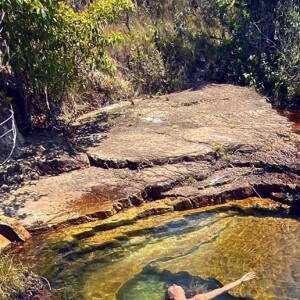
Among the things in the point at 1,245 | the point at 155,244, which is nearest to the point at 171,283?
the point at 155,244

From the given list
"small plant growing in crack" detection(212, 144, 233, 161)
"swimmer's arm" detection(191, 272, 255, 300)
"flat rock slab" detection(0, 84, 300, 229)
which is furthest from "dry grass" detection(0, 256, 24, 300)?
"small plant growing in crack" detection(212, 144, 233, 161)

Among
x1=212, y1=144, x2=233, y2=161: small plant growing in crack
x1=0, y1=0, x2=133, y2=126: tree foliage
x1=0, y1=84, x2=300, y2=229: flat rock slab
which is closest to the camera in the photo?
x1=0, y1=84, x2=300, y2=229: flat rock slab

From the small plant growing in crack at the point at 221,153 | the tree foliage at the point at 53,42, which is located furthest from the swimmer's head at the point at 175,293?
the tree foliage at the point at 53,42

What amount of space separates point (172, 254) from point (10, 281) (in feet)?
6.60

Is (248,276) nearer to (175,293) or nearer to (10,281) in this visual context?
(175,293)

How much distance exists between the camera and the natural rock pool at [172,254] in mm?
5664

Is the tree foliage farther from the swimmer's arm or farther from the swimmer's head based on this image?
the swimmer's arm

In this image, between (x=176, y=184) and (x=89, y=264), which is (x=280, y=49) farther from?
(x=89, y=264)

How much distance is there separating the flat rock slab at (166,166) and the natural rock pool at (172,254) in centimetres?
30

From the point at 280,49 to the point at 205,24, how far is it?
3.11m

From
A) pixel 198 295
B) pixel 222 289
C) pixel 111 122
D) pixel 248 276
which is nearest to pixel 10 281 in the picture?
pixel 198 295

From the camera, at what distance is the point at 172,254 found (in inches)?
251

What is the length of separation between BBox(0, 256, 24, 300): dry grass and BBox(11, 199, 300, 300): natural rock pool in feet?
1.49

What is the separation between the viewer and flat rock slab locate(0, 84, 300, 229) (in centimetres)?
739
